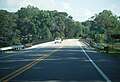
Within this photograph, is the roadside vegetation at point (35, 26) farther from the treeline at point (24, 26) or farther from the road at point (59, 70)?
the road at point (59, 70)

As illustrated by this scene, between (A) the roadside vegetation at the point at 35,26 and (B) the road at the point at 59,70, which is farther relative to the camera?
(A) the roadside vegetation at the point at 35,26

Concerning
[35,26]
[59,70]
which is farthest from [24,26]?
[59,70]

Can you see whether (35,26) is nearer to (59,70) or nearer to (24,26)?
(24,26)

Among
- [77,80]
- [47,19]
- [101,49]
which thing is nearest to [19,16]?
[47,19]

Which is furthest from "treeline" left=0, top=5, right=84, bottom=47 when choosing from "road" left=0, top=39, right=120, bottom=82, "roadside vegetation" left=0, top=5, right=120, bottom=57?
"road" left=0, top=39, right=120, bottom=82

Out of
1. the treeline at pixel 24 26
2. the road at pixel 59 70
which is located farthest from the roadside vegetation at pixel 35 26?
the road at pixel 59 70

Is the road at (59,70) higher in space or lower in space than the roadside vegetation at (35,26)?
lower

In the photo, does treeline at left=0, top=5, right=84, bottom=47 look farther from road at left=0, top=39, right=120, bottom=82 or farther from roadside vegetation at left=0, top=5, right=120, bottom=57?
road at left=0, top=39, right=120, bottom=82

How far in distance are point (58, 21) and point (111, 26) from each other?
47.3 m

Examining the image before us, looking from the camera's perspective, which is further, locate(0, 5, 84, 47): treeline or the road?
locate(0, 5, 84, 47): treeline

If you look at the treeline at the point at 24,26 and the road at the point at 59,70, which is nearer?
the road at the point at 59,70

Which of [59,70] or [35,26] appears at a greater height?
[35,26]

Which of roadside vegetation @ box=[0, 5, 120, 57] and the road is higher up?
roadside vegetation @ box=[0, 5, 120, 57]

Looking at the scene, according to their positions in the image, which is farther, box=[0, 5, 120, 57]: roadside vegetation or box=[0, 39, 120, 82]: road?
box=[0, 5, 120, 57]: roadside vegetation
